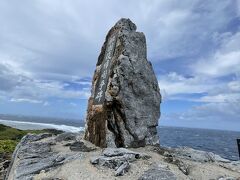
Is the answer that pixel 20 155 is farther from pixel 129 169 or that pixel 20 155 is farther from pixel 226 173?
pixel 226 173

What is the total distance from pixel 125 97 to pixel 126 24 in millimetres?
4290

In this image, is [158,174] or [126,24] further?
[126,24]

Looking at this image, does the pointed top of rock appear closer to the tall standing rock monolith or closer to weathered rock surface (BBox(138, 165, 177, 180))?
the tall standing rock monolith

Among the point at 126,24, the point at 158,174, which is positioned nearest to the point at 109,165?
the point at 158,174

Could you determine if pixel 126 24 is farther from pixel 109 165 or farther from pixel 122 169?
pixel 122 169

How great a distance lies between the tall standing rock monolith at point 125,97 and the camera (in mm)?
13820

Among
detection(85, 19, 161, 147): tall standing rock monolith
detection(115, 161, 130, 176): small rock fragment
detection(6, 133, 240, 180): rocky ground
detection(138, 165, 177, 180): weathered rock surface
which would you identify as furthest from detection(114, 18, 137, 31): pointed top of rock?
detection(138, 165, 177, 180): weathered rock surface

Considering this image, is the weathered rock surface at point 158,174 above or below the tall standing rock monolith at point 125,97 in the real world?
below

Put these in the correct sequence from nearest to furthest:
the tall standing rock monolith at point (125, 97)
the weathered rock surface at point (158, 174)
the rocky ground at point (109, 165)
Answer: the weathered rock surface at point (158, 174)
the rocky ground at point (109, 165)
the tall standing rock monolith at point (125, 97)

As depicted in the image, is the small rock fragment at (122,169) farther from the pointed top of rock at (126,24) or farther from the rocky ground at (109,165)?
the pointed top of rock at (126,24)

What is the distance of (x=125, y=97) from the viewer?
1398 centimetres

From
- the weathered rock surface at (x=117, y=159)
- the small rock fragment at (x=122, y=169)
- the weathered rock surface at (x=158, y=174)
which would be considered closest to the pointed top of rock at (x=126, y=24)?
the weathered rock surface at (x=117, y=159)

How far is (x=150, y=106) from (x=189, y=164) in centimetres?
368

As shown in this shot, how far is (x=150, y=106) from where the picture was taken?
15.0 metres
